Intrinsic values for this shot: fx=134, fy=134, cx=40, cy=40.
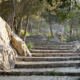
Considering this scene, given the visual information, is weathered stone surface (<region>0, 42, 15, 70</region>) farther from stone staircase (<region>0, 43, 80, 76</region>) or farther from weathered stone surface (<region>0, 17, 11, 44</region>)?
weathered stone surface (<region>0, 17, 11, 44</region>)

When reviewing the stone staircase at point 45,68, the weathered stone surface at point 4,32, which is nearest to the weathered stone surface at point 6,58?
the stone staircase at point 45,68

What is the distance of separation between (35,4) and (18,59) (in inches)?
278

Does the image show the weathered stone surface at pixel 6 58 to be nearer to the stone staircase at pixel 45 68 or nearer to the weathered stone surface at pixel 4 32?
the stone staircase at pixel 45 68

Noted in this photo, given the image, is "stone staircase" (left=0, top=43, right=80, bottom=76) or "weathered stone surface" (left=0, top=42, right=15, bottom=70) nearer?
"stone staircase" (left=0, top=43, right=80, bottom=76)

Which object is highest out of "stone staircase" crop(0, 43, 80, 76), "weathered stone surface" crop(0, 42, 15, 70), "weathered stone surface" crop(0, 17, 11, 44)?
"weathered stone surface" crop(0, 17, 11, 44)

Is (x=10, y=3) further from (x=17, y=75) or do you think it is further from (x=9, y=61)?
(x=17, y=75)

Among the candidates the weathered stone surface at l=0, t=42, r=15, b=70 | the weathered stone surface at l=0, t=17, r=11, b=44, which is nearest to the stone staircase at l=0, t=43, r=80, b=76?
the weathered stone surface at l=0, t=42, r=15, b=70

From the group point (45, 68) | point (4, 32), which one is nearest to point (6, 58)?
point (45, 68)

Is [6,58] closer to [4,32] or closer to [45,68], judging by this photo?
[45,68]

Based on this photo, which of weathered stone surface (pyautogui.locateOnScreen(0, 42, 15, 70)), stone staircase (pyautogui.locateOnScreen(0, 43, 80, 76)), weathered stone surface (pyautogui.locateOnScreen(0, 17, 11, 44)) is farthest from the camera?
weathered stone surface (pyautogui.locateOnScreen(0, 17, 11, 44))

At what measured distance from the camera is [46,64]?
636cm

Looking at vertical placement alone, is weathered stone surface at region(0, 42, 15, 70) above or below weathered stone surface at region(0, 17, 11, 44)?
below

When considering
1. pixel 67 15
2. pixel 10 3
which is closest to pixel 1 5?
→ pixel 10 3

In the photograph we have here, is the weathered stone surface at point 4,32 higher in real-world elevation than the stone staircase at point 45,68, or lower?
higher
